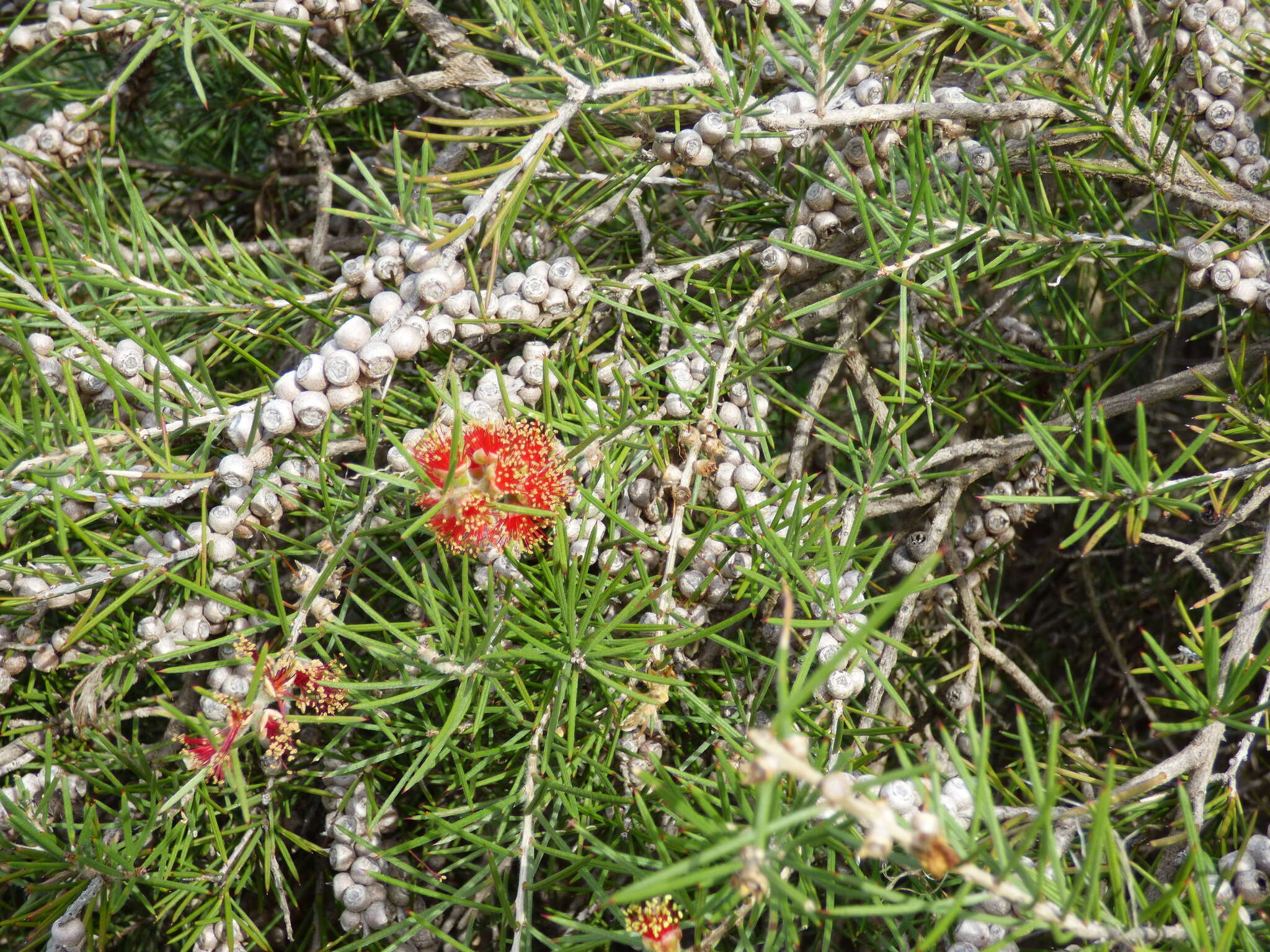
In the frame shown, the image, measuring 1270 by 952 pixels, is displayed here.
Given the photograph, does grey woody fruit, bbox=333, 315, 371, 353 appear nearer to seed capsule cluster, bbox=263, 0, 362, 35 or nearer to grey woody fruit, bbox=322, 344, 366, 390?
grey woody fruit, bbox=322, 344, 366, 390

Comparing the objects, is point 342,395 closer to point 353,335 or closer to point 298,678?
point 353,335

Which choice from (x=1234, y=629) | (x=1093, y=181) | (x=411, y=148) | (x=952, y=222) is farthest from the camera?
(x=411, y=148)

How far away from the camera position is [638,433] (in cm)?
101

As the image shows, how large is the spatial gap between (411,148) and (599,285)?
0.69 m

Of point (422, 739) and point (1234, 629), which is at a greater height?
point (1234, 629)

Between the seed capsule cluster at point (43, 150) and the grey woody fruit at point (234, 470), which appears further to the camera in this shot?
the seed capsule cluster at point (43, 150)

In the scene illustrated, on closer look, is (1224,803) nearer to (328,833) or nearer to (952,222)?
(952,222)

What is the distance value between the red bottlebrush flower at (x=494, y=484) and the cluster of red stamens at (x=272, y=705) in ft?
0.61

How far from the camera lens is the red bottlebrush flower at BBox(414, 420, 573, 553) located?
0.83 metres

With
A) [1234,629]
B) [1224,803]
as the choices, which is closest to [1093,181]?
[1234,629]

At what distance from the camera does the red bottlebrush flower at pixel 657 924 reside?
0.71m

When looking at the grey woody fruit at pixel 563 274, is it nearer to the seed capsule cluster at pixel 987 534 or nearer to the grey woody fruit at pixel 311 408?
the grey woody fruit at pixel 311 408

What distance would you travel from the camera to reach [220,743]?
799 millimetres

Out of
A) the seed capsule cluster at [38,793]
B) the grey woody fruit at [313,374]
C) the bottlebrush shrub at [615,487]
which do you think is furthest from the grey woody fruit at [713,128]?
the seed capsule cluster at [38,793]
